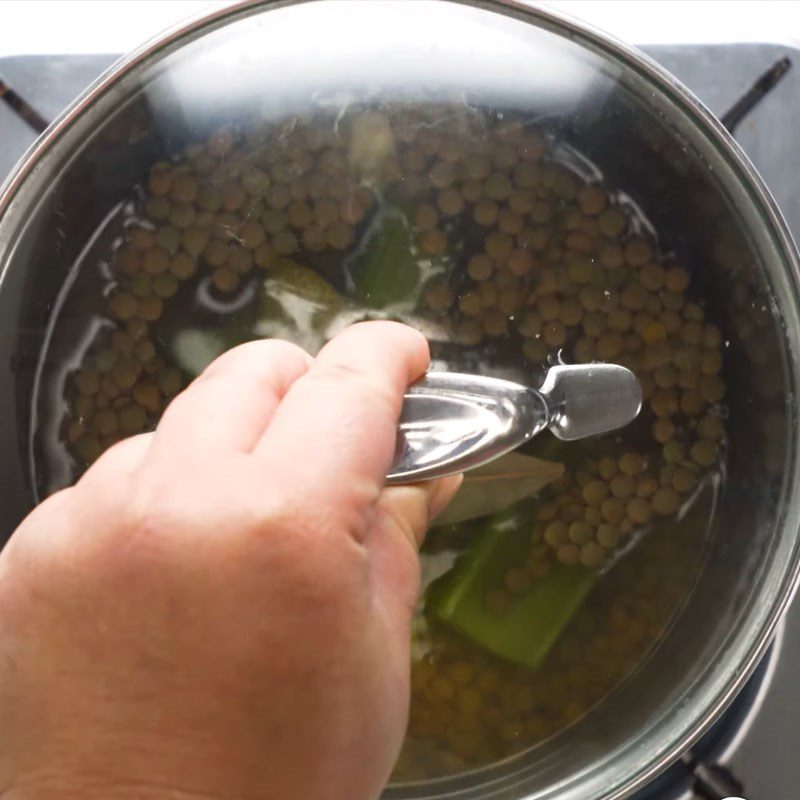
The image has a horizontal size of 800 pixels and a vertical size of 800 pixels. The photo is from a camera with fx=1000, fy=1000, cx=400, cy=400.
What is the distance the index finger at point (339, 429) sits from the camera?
378 mm

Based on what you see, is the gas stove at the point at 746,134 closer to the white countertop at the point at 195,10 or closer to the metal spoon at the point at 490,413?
the white countertop at the point at 195,10

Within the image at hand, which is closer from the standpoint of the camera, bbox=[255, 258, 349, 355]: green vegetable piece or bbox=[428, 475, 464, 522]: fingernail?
bbox=[428, 475, 464, 522]: fingernail

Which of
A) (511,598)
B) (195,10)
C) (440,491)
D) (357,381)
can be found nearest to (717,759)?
(511,598)

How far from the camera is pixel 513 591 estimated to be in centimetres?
69

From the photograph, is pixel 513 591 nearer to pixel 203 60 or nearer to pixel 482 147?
pixel 482 147

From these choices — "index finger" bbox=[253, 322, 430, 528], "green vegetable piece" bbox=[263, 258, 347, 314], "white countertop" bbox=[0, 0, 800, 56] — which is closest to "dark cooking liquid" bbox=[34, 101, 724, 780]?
"green vegetable piece" bbox=[263, 258, 347, 314]

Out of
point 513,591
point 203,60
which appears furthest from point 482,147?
point 513,591

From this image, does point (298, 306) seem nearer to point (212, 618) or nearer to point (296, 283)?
point (296, 283)

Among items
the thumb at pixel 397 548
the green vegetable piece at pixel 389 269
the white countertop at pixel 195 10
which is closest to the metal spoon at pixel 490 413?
the thumb at pixel 397 548

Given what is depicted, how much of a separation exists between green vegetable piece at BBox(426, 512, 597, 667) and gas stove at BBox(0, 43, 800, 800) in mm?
123

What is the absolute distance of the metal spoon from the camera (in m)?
0.46

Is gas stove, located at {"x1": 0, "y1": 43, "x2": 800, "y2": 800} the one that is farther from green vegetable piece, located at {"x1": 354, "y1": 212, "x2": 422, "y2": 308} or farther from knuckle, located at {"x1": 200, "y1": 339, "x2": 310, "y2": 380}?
knuckle, located at {"x1": 200, "y1": 339, "x2": 310, "y2": 380}

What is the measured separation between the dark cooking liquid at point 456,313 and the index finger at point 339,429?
0.82 ft

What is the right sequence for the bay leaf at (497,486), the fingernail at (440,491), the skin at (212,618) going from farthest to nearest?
the bay leaf at (497,486) → the fingernail at (440,491) → the skin at (212,618)
